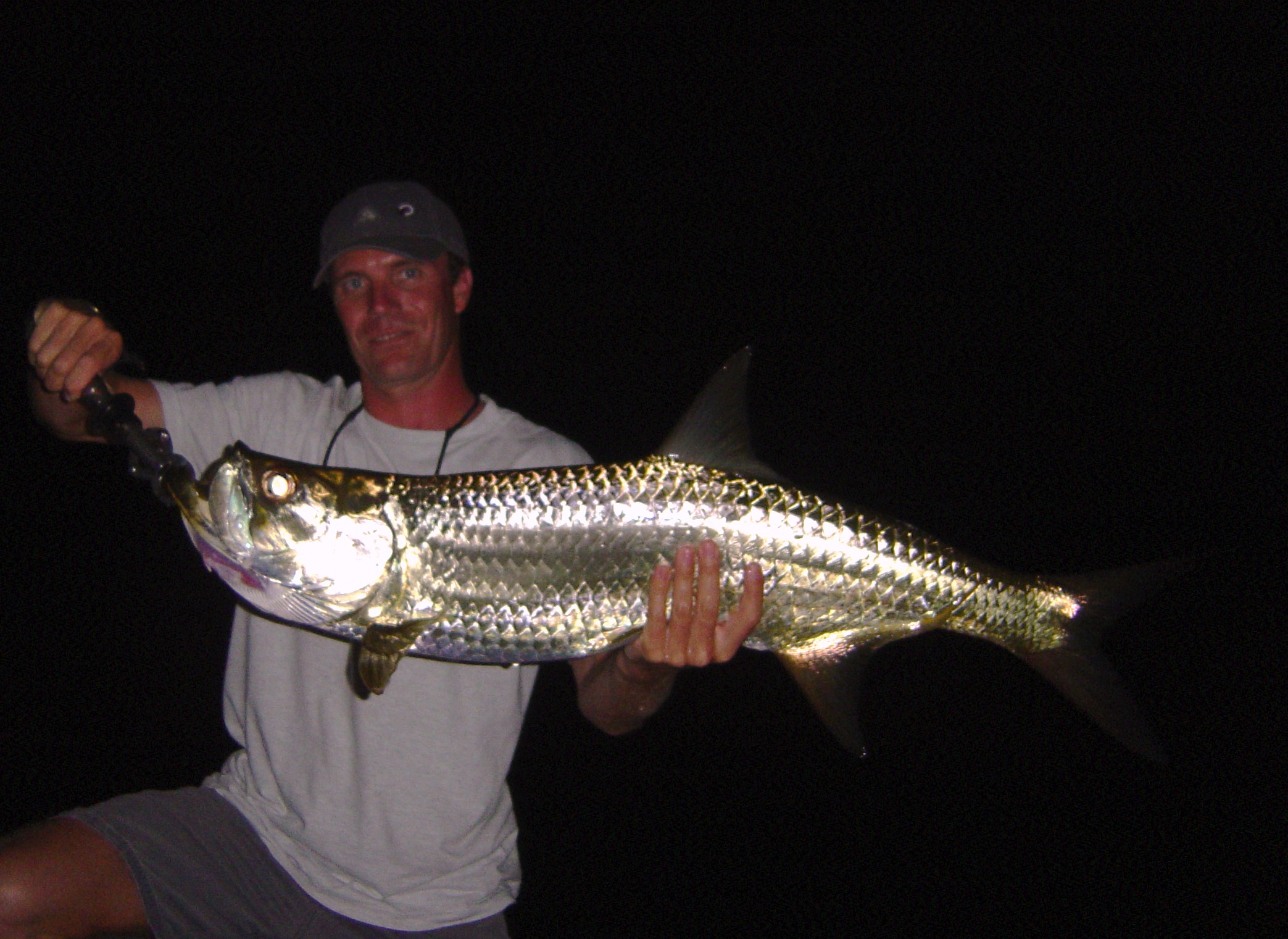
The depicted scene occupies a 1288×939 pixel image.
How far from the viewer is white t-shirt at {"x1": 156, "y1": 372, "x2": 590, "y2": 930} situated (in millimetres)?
1901

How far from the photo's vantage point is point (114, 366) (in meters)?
1.74

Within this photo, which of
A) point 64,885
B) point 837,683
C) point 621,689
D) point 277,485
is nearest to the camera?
point 277,485

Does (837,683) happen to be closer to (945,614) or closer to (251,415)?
(945,614)

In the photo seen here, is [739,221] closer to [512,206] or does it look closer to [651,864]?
[512,206]

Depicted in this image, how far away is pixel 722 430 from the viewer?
1691mm

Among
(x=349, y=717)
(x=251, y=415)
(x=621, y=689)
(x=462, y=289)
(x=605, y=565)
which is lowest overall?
(x=349, y=717)

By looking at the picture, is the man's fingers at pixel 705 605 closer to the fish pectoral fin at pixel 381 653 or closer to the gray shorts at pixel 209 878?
the fish pectoral fin at pixel 381 653

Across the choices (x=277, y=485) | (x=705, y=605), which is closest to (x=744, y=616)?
(x=705, y=605)

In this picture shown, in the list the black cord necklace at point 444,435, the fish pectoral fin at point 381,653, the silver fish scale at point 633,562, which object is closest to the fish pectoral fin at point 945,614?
the silver fish scale at point 633,562

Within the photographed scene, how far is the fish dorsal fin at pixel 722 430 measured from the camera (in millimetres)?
1657

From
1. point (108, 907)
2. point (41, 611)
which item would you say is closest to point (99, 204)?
point (41, 611)

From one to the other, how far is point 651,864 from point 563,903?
1051 millimetres

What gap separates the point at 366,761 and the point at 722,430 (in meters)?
1.38

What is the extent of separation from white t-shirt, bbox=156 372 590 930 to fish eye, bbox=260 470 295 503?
2.07ft
